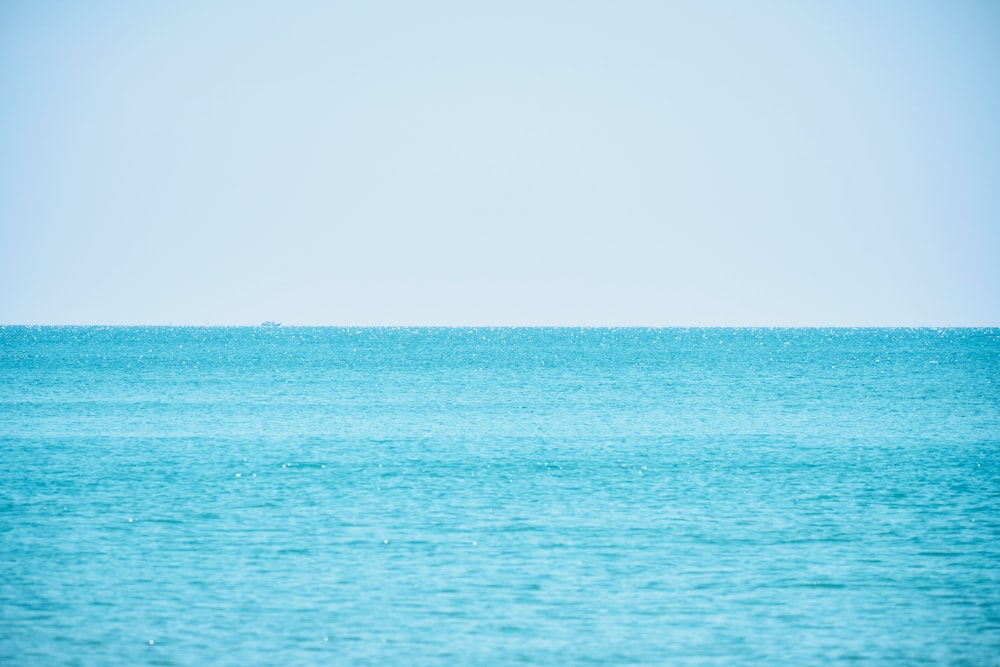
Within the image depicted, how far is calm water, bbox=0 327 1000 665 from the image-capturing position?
1880cm

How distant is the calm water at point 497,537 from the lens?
18.8 meters

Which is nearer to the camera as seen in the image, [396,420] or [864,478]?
[864,478]

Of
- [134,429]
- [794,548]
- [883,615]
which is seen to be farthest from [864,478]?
[134,429]

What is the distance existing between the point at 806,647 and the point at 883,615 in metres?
2.61

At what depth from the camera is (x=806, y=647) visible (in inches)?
723

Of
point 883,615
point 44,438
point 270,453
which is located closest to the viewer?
point 883,615

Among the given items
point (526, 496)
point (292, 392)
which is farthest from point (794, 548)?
point (292, 392)

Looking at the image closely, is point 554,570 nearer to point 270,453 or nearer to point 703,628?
point 703,628

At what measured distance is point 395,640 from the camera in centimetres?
1873

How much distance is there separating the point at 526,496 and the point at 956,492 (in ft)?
42.5

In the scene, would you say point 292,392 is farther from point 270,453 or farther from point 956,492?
point 956,492

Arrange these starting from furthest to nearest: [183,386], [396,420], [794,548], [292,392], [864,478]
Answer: [183,386] < [292,392] < [396,420] < [864,478] < [794,548]

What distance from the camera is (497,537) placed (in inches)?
1032

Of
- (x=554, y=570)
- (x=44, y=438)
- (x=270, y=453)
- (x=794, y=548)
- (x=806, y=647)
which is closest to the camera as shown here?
(x=806, y=647)
